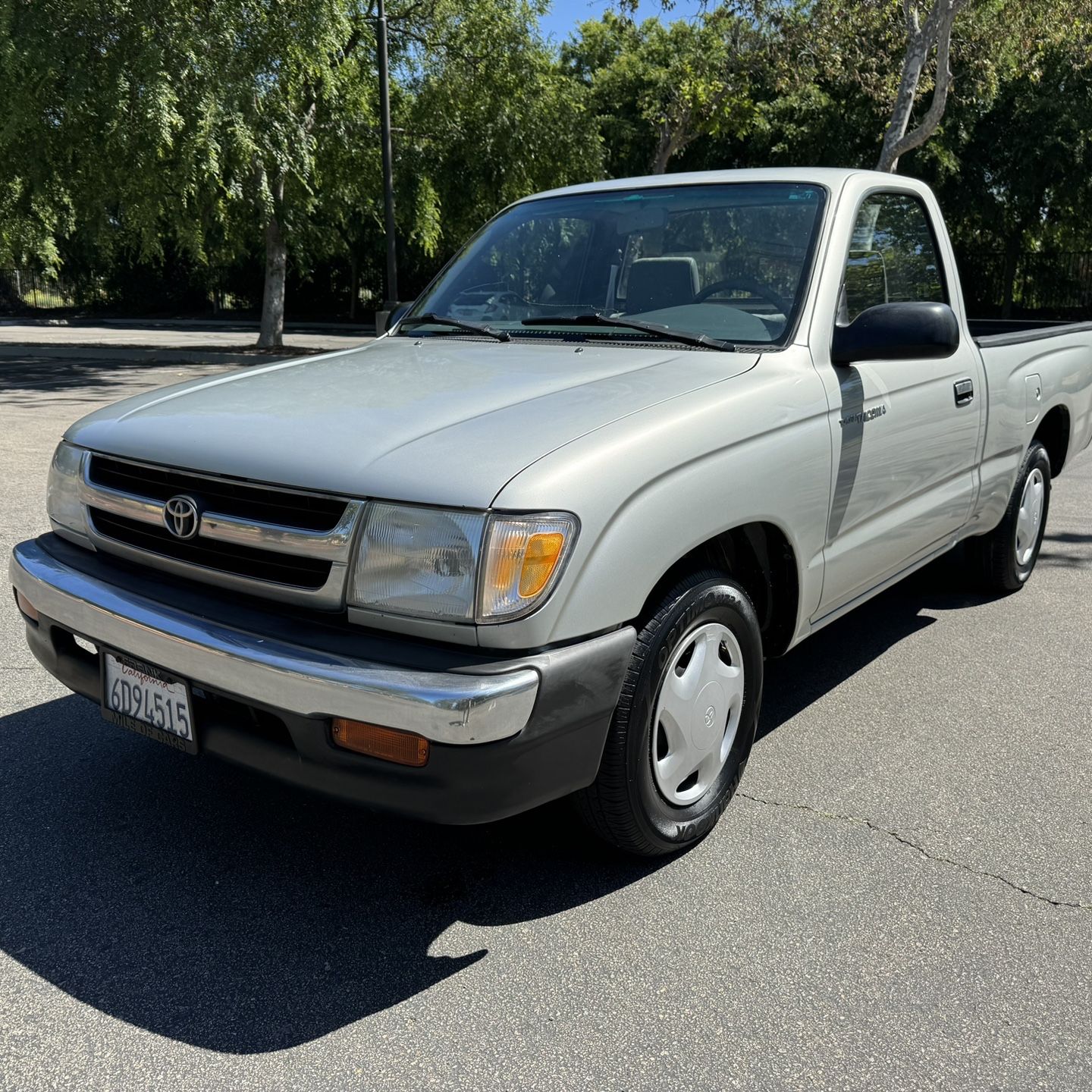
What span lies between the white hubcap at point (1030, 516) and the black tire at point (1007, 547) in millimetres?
19

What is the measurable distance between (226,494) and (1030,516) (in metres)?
4.22

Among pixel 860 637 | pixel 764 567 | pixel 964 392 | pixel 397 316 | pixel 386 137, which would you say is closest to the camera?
pixel 764 567

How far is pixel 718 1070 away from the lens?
2.20 metres

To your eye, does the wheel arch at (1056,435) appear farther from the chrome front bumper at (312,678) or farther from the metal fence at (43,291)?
the metal fence at (43,291)

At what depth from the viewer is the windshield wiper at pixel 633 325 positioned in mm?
3291

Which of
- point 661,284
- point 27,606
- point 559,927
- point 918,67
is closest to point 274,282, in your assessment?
point 918,67

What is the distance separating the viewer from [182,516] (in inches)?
105

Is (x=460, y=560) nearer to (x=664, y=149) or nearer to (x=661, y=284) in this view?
(x=661, y=284)

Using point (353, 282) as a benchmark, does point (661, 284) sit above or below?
above

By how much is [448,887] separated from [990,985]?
1.32 meters

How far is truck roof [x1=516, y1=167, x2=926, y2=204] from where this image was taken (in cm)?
374

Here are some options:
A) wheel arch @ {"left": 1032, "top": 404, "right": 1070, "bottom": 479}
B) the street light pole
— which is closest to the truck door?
wheel arch @ {"left": 1032, "top": 404, "right": 1070, "bottom": 479}

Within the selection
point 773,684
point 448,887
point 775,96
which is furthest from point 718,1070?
point 775,96

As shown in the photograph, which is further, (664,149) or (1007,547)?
(664,149)
